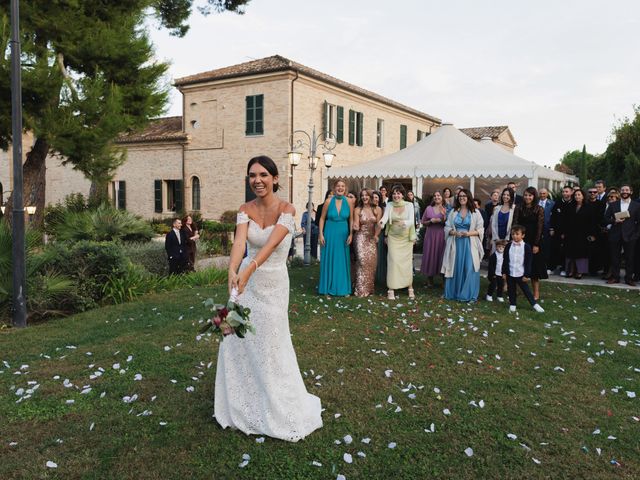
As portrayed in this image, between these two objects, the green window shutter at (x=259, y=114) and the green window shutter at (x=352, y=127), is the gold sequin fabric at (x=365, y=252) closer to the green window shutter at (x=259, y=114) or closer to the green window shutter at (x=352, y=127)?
the green window shutter at (x=259, y=114)

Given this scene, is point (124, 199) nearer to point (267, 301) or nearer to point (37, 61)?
point (37, 61)

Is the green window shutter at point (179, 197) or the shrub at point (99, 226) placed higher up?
the green window shutter at point (179, 197)

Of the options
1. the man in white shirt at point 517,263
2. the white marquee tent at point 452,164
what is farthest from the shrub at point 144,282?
the white marquee tent at point 452,164

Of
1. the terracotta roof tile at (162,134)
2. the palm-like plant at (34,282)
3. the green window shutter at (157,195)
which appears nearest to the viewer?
the palm-like plant at (34,282)

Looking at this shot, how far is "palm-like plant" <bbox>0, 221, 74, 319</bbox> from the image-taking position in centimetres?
753

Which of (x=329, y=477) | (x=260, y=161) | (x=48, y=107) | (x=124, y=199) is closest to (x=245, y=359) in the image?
(x=329, y=477)

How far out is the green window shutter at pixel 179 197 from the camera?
25.5m

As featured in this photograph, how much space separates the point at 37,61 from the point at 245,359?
13479mm

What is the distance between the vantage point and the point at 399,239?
8852 millimetres

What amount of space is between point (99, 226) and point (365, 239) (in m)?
6.61

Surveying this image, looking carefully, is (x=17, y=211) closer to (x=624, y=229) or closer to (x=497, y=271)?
(x=497, y=271)

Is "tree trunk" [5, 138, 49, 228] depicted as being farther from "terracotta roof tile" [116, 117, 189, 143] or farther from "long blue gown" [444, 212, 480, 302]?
"long blue gown" [444, 212, 480, 302]

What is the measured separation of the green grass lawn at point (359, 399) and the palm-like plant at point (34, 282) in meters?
0.72

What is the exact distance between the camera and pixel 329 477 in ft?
10.6
